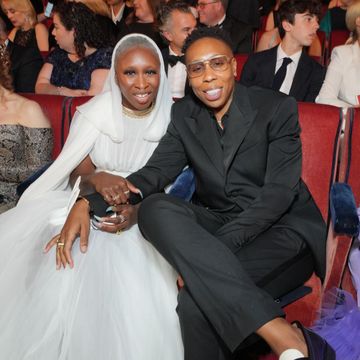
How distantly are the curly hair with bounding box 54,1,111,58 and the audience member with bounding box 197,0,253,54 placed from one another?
2.71ft

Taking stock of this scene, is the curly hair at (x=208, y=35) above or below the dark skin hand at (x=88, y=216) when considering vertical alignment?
above

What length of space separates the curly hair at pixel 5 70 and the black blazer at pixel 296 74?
1426mm

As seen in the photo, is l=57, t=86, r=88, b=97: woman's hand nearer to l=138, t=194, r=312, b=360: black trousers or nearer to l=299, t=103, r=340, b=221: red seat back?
l=299, t=103, r=340, b=221: red seat back

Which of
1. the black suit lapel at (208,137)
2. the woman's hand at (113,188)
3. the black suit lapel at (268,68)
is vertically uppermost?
the black suit lapel at (268,68)

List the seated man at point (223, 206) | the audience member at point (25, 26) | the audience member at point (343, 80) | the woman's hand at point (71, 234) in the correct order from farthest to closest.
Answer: the audience member at point (25, 26)
the audience member at point (343, 80)
the woman's hand at point (71, 234)
the seated man at point (223, 206)

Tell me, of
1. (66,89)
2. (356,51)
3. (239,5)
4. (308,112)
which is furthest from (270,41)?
(308,112)

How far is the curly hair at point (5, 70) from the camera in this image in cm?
263

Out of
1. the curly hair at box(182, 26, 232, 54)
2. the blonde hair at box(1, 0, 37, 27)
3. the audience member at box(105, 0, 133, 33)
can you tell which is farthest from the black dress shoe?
the audience member at box(105, 0, 133, 33)

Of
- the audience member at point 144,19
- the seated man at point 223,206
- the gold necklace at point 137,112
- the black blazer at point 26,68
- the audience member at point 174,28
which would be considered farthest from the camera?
the audience member at point 144,19

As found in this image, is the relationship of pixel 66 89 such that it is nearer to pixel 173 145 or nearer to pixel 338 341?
pixel 173 145

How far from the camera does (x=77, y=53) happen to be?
362 cm

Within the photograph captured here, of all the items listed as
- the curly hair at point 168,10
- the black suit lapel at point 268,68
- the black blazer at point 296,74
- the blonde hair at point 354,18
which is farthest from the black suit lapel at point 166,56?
the blonde hair at point 354,18

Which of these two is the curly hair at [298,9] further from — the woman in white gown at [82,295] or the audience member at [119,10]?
the audience member at [119,10]

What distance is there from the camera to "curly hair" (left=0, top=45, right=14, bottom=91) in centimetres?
263
